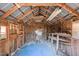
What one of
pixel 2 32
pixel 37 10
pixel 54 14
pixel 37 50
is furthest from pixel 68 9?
pixel 2 32

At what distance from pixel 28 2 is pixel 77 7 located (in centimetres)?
69

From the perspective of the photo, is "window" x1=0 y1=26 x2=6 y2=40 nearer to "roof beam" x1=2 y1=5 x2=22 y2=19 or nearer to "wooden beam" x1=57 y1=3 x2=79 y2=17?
"roof beam" x1=2 y1=5 x2=22 y2=19

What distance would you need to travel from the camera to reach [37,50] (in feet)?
10.4

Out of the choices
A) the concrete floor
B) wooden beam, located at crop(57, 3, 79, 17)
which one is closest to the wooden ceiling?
wooden beam, located at crop(57, 3, 79, 17)

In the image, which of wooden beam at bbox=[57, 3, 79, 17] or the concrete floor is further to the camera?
the concrete floor

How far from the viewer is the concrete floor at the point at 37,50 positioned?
3.13m

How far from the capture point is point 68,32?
3107 millimetres

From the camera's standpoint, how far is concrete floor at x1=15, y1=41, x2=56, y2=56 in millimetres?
3135

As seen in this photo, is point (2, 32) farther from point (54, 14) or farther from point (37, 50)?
point (54, 14)

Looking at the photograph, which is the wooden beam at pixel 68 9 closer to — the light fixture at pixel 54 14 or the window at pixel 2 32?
the light fixture at pixel 54 14

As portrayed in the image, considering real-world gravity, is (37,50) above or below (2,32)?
below

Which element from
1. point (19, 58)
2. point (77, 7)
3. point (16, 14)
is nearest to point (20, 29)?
point (16, 14)

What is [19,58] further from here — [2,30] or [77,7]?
[77,7]

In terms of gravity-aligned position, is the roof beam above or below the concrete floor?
above
